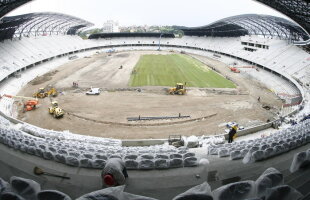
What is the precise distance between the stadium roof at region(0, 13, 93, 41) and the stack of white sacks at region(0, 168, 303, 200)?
51.6m

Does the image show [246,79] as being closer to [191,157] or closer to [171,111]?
[171,111]

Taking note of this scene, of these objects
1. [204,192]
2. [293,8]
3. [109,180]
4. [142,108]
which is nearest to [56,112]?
[142,108]

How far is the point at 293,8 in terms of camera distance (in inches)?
1182

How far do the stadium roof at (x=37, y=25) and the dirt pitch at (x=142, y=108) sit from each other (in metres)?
17.7

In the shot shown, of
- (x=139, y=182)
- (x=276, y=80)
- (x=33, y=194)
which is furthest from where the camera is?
(x=276, y=80)

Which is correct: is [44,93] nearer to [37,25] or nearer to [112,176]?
[112,176]

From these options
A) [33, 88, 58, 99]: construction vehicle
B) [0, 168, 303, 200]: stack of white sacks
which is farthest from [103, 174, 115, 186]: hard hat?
[33, 88, 58, 99]: construction vehicle

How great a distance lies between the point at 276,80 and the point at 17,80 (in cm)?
4915

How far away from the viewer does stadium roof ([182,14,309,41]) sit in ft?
184

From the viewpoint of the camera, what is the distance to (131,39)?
341 ft

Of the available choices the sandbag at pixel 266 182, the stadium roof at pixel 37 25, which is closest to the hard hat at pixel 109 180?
the sandbag at pixel 266 182

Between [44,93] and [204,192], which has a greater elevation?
[204,192]

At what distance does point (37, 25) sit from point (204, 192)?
7824 centimetres

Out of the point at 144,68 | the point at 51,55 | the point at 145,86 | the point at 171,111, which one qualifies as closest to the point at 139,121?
the point at 171,111
